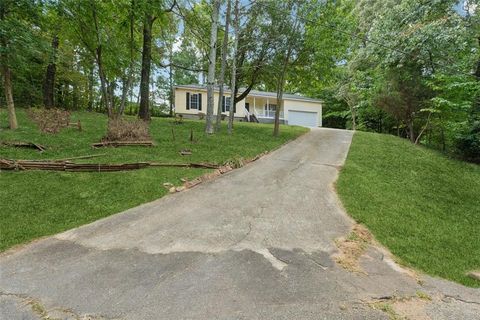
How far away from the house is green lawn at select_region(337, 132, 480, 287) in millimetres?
14703

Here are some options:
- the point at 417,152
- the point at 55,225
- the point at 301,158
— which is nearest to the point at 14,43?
the point at 55,225

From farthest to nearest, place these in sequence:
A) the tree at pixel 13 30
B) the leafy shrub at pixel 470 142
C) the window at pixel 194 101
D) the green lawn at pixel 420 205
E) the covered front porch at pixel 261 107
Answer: the covered front porch at pixel 261 107 < the window at pixel 194 101 < the leafy shrub at pixel 470 142 < the tree at pixel 13 30 < the green lawn at pixel 420 205

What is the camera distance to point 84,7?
9.77 meters

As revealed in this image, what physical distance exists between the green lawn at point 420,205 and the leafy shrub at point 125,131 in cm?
645

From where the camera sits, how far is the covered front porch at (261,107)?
2527cm

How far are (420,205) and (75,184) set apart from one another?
293 inches

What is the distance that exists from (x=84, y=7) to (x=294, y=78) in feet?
30.6

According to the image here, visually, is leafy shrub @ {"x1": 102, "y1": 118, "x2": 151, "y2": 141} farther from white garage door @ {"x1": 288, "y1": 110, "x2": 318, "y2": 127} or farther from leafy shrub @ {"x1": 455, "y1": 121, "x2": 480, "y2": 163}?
white garage door @ {"x1": 288, "y1": 110, "x2": 318, "y2": 127}

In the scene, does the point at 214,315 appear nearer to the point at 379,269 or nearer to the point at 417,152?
the point at 379,269

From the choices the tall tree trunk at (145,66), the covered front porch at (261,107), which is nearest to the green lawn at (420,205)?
the tall tree trunk at (145,66)

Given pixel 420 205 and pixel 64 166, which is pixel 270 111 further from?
pixel 64 166

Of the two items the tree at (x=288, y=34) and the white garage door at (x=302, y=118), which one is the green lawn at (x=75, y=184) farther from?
the white garage door at (x=302, y=118)

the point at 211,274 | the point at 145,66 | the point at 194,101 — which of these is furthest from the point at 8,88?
the point at 194,101

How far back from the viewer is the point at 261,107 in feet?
87.2
